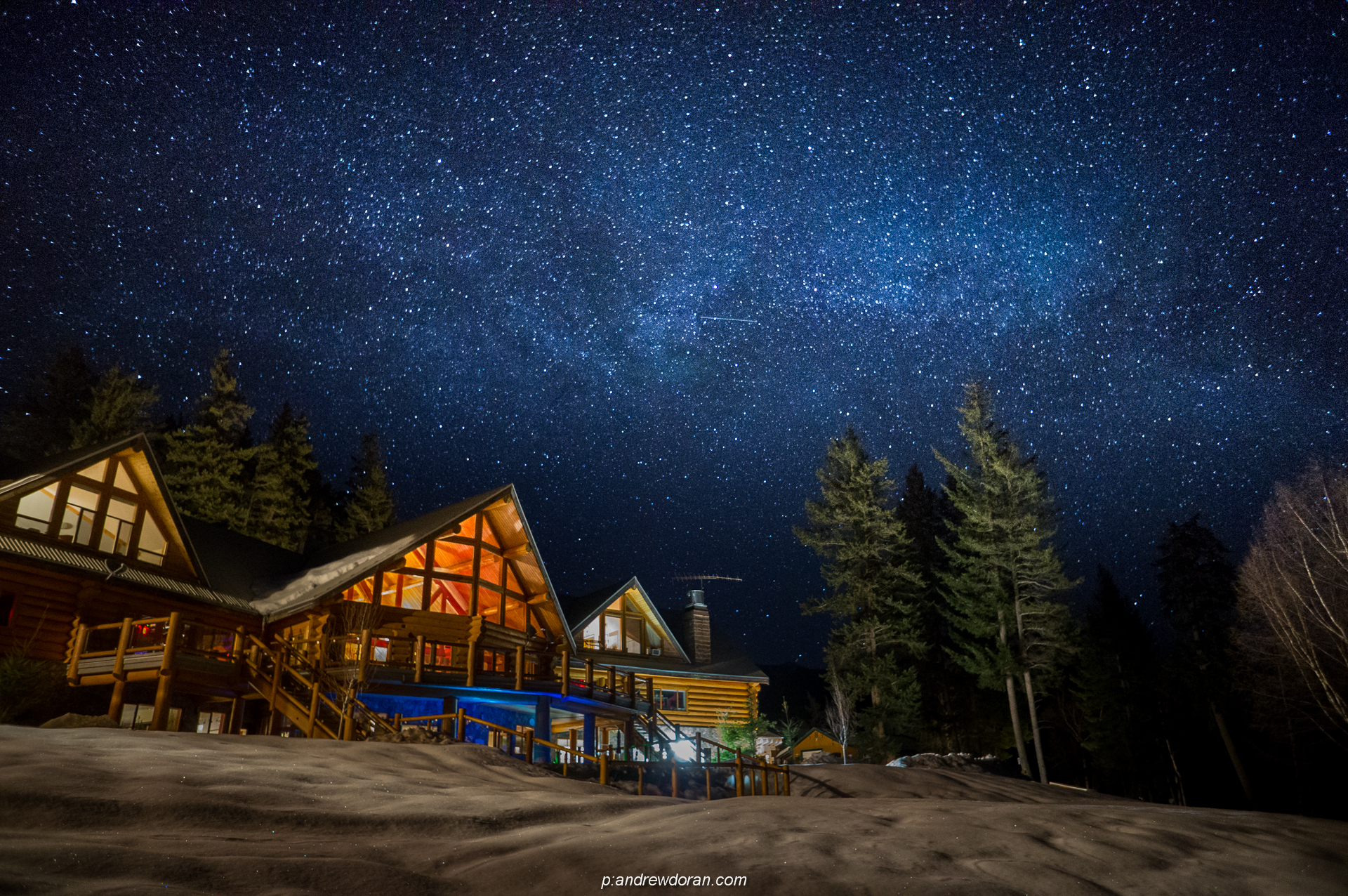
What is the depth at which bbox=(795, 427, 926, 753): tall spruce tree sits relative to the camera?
33.9m

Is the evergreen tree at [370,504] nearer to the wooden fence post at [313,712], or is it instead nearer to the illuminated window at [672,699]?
the illuminated window at [672,699]

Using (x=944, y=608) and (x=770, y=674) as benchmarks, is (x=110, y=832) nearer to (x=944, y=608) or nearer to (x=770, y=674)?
(x=944, y=608)

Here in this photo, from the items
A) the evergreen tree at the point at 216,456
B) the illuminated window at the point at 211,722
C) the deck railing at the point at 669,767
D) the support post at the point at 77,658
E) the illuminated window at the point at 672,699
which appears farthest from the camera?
the evergreen tree at the point at 216,456

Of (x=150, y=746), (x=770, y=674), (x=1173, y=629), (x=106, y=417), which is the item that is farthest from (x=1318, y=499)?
(x=770, y=674)

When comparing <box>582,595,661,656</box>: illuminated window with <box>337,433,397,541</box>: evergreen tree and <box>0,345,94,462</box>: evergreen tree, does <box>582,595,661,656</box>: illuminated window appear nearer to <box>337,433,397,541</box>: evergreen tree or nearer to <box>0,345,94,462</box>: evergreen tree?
<box>337,433,397,541</box>: evergreen tree

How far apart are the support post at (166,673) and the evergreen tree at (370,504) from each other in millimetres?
24351

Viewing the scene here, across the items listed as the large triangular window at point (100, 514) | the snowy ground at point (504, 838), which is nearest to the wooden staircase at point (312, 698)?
the large triangular window at point (100, 514)

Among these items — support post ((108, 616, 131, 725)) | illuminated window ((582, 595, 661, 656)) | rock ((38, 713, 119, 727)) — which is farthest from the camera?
illuminated window ((582, 595, 661, 656))

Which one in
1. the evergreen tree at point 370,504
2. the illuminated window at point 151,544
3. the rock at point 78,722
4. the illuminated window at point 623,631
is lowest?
the rock at point 78,722

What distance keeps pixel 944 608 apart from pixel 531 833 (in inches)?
1671

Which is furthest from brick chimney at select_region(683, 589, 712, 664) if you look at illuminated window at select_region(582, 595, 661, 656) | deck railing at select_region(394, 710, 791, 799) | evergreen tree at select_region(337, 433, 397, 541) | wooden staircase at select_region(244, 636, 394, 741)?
wooden staircase at select_region(244, 636, 394, 741)

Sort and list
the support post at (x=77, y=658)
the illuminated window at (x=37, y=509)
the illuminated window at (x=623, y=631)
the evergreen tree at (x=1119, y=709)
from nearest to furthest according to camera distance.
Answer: the support post at (x=77, y=658), the illuminated window at (x=37, y=509), the illuminated window at (x=623, y=631), the evergreen tree at (x=1119, y=709)

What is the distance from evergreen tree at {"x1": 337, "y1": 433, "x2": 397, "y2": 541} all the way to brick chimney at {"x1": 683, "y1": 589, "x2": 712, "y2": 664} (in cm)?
1666

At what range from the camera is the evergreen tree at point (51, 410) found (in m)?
34.0
